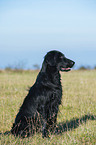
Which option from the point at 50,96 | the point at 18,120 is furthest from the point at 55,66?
the point at 18,120

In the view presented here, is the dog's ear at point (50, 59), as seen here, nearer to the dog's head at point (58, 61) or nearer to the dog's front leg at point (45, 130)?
the dog's head at point (58, 61)

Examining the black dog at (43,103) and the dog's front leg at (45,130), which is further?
the dog's front leg at (45,130)

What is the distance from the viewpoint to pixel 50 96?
439 centimetres

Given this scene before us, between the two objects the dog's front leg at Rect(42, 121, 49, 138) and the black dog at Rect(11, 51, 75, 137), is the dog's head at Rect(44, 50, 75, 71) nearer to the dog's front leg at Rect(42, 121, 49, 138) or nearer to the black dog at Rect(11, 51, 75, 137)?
the black dog at Rect(11, 51, 75, 137)

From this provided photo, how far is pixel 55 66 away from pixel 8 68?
18818 millimetres

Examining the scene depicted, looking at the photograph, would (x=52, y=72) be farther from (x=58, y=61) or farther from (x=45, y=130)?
(x=45, y=130)

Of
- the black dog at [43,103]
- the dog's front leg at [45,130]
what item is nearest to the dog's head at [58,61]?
the black dog at [43,103]

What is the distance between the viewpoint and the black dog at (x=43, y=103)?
432 cm

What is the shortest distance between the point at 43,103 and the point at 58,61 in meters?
0.95

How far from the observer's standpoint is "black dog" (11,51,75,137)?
4316 mm

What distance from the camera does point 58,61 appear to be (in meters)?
4.59

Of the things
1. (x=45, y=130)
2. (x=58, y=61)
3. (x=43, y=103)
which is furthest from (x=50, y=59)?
(x=45, y=130)

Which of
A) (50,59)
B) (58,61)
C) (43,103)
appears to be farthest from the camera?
(58,61)

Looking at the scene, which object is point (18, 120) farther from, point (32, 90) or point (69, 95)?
point (69, 95)
